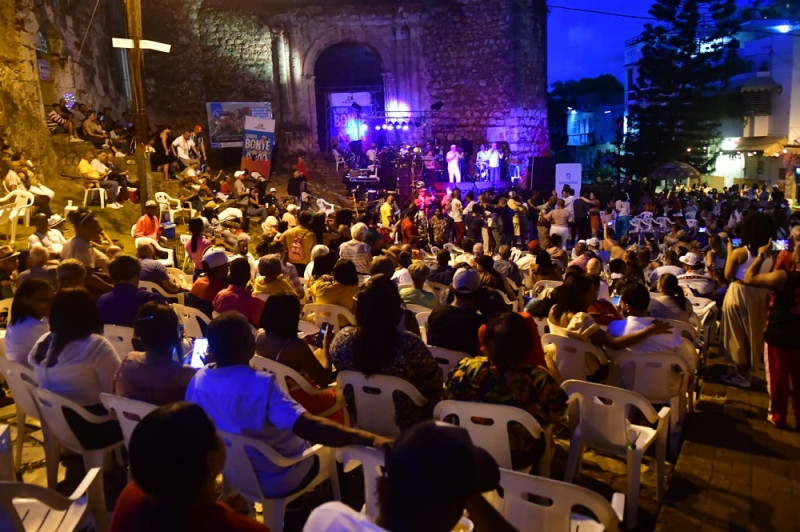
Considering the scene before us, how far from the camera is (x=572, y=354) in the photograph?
3.95m

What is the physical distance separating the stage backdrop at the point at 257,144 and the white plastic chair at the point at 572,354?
45.5 ft

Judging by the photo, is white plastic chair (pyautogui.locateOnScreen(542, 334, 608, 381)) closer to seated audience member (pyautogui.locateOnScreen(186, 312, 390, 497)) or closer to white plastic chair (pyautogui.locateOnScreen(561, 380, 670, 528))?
white plastic chair (pyautogui.locateOnScreen(561, 380, 670, 528))

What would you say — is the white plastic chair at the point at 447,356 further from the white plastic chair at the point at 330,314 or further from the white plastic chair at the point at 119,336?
the white plastic chair at the point at 119,336

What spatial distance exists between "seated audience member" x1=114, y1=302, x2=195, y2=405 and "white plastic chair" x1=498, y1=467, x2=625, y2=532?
1654 mm

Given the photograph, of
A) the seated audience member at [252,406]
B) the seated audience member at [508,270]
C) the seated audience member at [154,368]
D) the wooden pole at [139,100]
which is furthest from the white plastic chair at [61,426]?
the wooden pole at [139,100]

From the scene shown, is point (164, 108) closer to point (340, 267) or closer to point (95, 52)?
point (95, 52)

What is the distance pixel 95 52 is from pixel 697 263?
17.2 metres

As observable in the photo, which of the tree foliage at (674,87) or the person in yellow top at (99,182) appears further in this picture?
the tree foliage at (674,87)

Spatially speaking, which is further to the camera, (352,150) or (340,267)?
(352,150)

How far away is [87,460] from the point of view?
128 inches

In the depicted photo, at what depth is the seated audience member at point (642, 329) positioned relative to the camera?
3875 millimetres

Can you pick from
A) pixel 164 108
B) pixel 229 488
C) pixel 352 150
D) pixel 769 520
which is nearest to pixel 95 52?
pixel 164 108

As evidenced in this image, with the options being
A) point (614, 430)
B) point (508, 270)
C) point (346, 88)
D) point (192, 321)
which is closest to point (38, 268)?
point (192, 321)

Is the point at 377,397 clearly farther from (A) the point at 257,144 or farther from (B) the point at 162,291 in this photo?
(A) the point at 257,144
